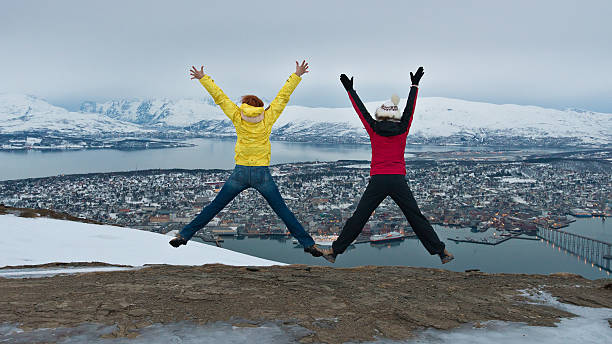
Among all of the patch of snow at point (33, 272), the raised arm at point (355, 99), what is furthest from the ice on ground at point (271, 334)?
the patch of snow at point (33, 272)

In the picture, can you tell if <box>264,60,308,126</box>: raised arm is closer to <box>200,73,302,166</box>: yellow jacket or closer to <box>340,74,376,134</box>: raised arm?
<box>200,73,302,166</box>: yellow jacket

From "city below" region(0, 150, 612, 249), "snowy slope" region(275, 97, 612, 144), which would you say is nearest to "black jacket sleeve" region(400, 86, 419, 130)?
"city below" region(0, 150, 612, 249)

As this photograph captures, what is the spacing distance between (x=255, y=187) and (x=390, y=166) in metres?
1.27

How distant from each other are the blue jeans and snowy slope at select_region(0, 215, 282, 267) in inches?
113

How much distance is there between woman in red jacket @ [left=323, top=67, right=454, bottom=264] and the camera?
12.7 ft

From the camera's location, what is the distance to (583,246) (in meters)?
22.0

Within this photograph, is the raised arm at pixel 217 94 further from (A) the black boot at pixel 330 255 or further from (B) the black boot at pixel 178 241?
(A) the black boot at pixel 330 255

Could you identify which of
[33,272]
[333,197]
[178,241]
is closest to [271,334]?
[178,241]

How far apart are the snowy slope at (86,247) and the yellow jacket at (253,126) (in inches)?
134

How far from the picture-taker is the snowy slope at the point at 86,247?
6316mm

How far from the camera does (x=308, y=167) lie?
59969mm

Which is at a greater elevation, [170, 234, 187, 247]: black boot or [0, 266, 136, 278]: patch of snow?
[170, 234, 187, 247]: black boot

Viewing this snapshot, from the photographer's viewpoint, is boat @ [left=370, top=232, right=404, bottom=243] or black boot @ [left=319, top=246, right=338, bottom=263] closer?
black boot @ [left=319, top=246, right=338, bottom=263]

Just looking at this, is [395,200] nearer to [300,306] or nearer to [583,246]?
[300,306]
